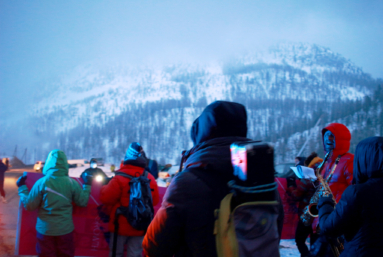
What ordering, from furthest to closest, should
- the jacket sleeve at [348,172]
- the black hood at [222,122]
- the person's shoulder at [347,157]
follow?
the person's shoulder at [347,157], the jacket sleeve at [348,172], the black hood at [222,122]

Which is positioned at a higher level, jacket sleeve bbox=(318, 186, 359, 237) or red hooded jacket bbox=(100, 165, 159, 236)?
jacket sleeve bbox=(318, 186, 359, 237)

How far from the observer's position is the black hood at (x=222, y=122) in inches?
54.2

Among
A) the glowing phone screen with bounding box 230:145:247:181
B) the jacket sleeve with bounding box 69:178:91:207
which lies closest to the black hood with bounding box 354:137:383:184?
Answer: the glowing phone screen with bounding box 230:145:247:181

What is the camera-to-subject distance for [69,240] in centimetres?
332

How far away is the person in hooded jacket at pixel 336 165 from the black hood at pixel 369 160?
899 mm

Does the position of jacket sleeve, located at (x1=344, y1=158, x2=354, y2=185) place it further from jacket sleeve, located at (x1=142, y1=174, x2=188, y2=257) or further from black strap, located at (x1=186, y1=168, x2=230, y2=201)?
jacket sleeve, located at (x1=142, y1=174, x2=188, y2=257)

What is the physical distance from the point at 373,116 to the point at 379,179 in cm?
4494

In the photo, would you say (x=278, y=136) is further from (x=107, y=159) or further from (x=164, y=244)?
(x=164, y=244)

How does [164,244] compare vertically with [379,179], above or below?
below

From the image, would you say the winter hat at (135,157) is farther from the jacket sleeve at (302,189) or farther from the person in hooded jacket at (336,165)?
the person in hooded jacket at (336,165)

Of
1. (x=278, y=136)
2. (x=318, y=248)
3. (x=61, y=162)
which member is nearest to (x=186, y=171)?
(x=318, y=248)

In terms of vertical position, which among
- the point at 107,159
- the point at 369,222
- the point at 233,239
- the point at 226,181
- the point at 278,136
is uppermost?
the point at 226,181

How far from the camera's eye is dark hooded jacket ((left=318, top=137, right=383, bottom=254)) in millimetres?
1686

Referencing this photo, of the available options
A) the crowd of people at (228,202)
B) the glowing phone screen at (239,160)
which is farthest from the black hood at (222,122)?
the glowing phone screen at (239,160)
